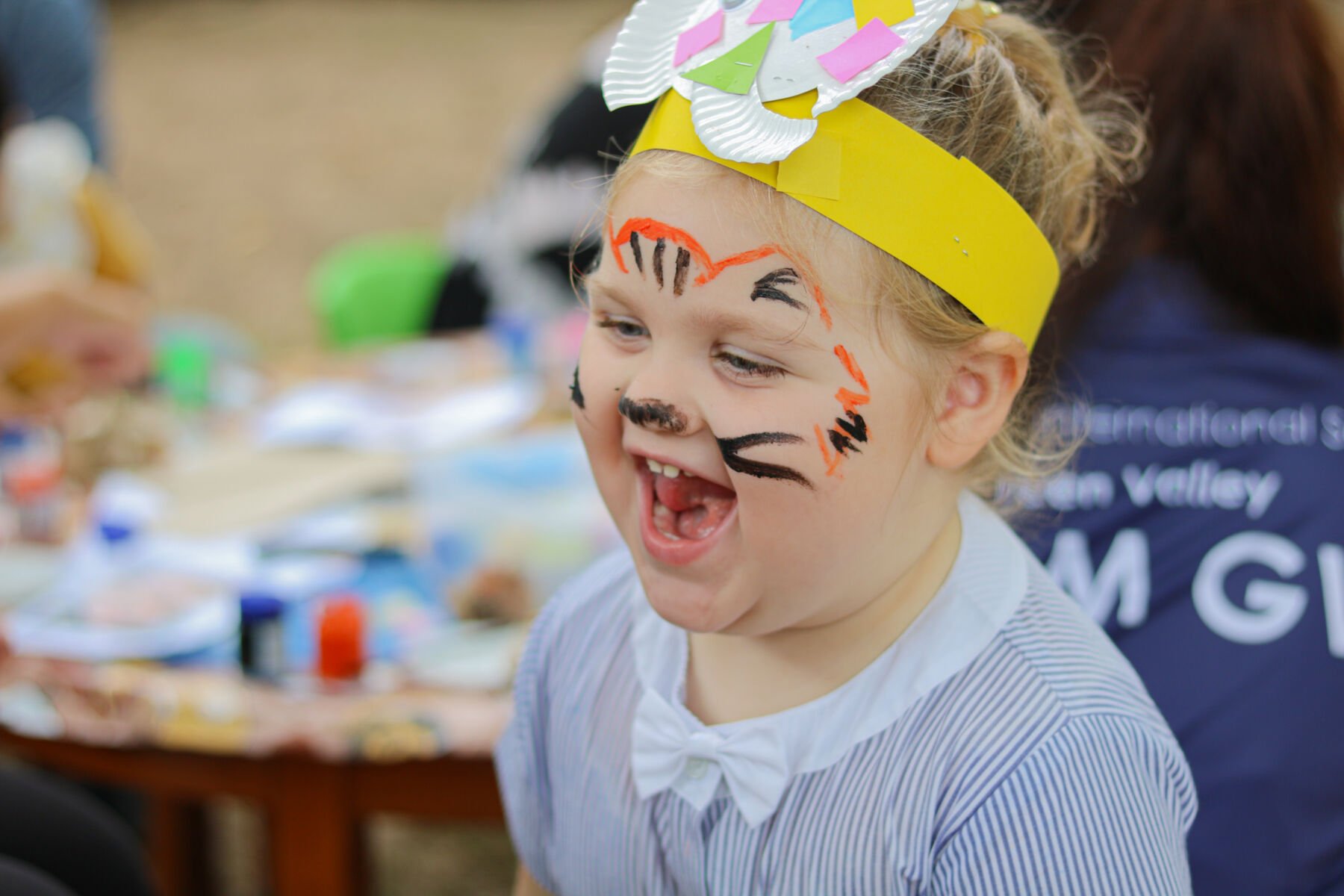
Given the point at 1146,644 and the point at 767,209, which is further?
the point at 1146,644

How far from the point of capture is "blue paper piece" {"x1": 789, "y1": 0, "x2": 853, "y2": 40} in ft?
2.92

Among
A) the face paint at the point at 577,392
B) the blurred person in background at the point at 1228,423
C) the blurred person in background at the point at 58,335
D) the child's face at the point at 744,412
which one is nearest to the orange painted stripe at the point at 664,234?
the child's face at the point at 744,412

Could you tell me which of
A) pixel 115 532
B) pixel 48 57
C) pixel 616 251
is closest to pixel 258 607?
pixel 115 532

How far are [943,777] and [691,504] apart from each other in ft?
0.96

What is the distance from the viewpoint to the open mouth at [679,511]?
0.93 metres

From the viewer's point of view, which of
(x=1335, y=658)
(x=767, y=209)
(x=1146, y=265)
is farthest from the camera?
(x=1146, y=265)

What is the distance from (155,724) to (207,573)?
431 millimetres

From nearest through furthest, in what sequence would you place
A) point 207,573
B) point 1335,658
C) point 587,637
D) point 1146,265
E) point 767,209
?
point 767,209 → point 587,637 → point 1335,658 → point 1146,265 → point 207,573

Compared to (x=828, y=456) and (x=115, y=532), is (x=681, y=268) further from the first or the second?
(x=115, y=532)

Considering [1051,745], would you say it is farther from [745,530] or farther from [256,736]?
[256,736]

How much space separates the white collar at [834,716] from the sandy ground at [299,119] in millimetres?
5477

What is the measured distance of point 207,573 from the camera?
6.66 feet

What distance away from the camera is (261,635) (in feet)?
5.74

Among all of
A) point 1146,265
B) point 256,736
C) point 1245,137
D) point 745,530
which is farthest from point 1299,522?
point 256,736
